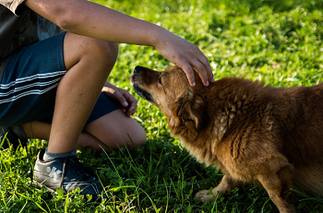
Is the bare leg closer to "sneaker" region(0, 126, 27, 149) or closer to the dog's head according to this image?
the dog's head

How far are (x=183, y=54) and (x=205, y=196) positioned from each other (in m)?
1.25

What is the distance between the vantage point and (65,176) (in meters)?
2.75

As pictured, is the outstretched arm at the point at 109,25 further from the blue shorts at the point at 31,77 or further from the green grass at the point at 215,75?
the green grass at the point at 215,75

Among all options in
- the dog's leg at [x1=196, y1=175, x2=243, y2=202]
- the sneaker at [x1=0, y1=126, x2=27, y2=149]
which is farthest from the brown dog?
the sneaker at [x1=0, y1=126, x2=27, y2=149]

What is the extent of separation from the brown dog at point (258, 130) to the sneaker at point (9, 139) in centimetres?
153

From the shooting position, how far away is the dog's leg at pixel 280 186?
2.37 m

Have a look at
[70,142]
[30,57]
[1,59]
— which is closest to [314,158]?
[70,142]

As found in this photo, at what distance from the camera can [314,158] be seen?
2406mm

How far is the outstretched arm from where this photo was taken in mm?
2127

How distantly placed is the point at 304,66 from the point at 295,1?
2394 mm

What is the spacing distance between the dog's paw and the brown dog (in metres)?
0.22

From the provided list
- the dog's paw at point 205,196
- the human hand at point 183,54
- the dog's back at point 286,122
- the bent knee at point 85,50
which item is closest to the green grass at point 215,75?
the dog's paw at point 205,196

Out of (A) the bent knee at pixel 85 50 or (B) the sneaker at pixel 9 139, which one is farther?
(B) the sneaker at pixel 9 139

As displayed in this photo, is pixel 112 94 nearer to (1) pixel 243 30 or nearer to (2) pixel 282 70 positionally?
(2) pixel 282 70
